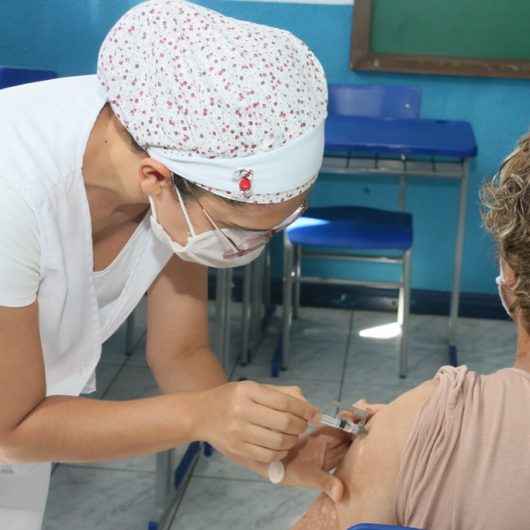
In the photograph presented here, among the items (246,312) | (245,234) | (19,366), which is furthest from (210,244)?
(246,312)

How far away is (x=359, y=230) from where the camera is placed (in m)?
3.26

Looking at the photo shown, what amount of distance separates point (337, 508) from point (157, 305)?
45 centimetres

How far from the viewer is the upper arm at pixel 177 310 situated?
1455mm

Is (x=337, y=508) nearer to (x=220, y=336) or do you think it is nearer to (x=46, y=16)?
(x=220, y=336)

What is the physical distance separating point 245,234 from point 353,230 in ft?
6.62

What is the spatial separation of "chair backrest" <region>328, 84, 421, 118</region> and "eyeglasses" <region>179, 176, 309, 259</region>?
2.31m

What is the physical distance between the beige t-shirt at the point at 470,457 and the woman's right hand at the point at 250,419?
15 cm

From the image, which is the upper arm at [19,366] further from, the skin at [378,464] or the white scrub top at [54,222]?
the skin at [378,464]

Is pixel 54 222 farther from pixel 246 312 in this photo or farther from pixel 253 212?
pixel 246 312

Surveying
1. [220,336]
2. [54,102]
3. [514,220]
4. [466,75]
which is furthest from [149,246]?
[466,75]

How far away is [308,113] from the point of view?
1125 mm

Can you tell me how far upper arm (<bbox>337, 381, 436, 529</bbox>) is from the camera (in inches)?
45.5

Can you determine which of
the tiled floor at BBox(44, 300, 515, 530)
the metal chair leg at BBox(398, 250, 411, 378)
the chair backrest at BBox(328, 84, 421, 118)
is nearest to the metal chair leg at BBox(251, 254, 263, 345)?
the tiled floor at BBox(44, 300, 515, 530)

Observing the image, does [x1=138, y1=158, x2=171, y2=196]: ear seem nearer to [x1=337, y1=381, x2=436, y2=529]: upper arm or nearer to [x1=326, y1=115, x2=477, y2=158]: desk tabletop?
[x1=337, y1=381, x2=436, y2=529]: upper arm
